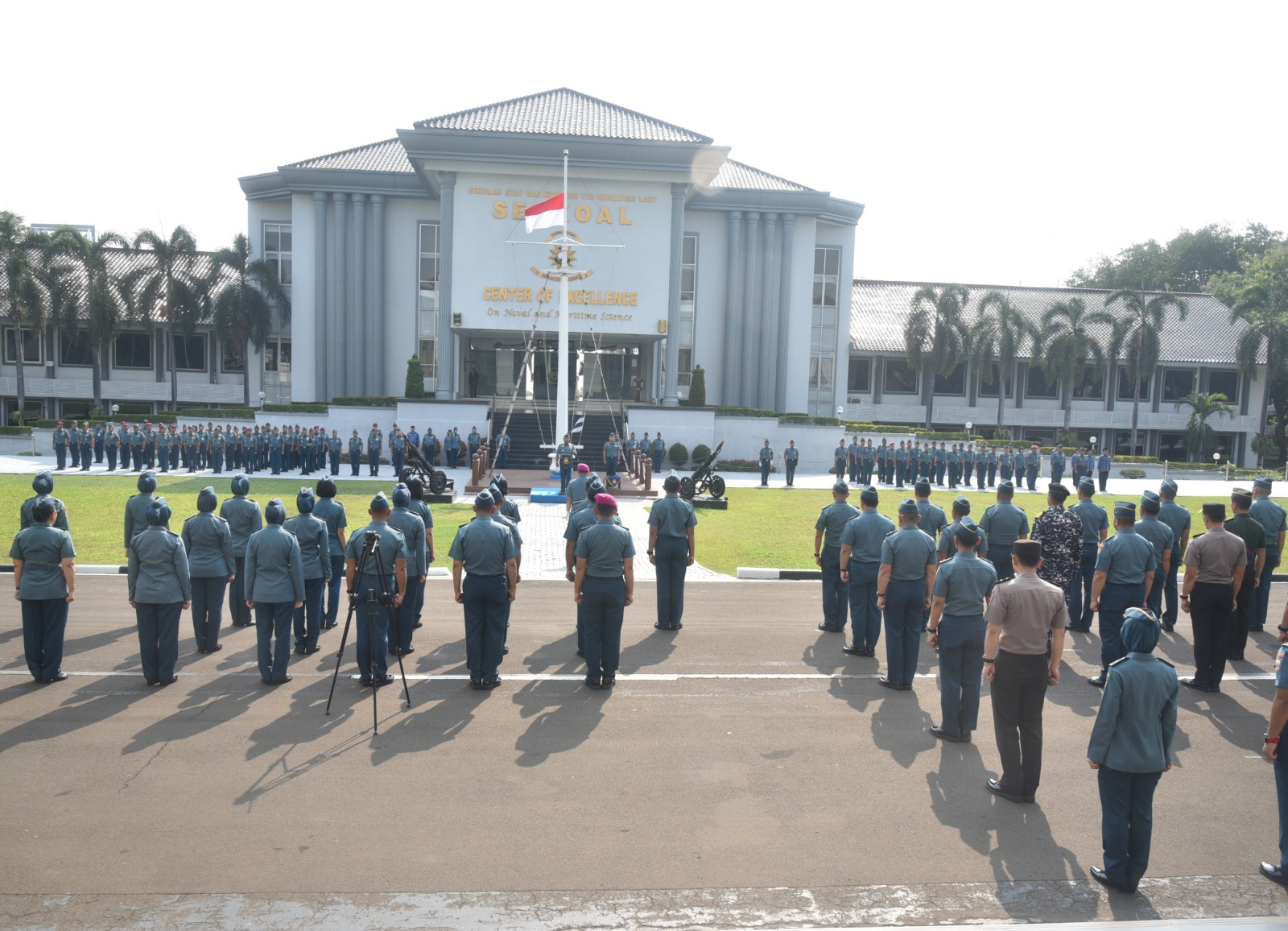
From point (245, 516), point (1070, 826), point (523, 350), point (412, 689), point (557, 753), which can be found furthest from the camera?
point (523, 350)

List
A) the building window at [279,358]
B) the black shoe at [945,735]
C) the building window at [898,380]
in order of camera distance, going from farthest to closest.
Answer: the building window at [898,380]
the building window at [279,358]
the black shoe at [945,735]

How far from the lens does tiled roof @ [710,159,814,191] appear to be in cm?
4326

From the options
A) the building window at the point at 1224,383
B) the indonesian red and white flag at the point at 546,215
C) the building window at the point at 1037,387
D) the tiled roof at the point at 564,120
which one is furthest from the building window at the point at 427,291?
the building window at the point at 1224,383

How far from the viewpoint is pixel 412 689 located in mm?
8953

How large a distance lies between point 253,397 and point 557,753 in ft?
147

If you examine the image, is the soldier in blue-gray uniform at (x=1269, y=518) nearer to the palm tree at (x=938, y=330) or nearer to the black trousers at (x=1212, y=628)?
the black trousers at (x=1212, y=628)

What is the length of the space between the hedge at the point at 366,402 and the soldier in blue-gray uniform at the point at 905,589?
30.0 meters

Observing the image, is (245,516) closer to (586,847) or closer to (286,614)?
(286,614)

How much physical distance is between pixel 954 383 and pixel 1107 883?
165 ft

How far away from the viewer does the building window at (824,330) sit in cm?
4634

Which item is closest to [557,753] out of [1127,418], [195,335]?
[195,335]

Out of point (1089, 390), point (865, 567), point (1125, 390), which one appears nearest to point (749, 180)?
point (1089, 390)

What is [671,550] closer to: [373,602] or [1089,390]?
[373,602]

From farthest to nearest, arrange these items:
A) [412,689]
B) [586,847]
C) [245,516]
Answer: [245,516], [412,689], [586,847]
